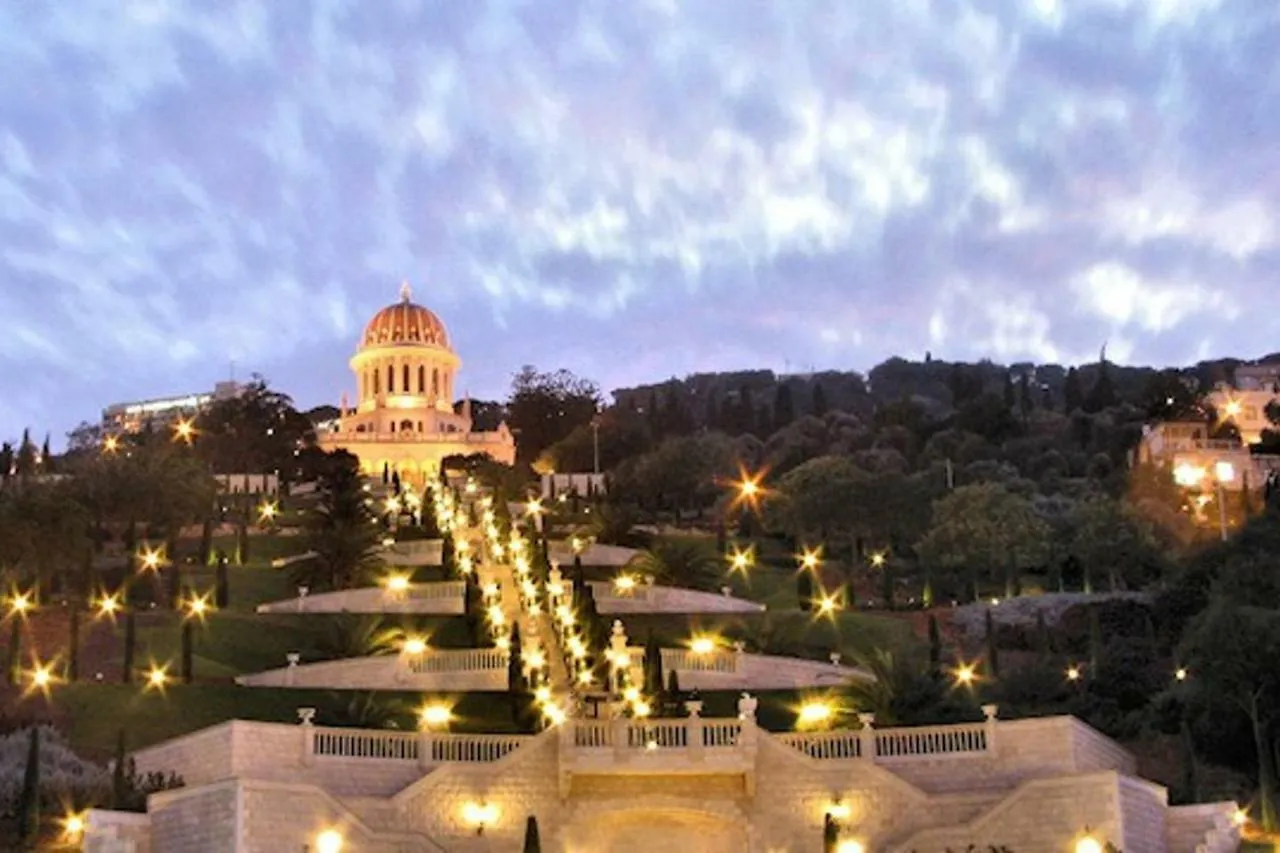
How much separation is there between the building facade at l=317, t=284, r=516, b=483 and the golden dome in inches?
2.7

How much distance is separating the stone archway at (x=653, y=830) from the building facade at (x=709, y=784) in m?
0.03

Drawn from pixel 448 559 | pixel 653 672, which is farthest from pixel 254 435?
pixel 653 672

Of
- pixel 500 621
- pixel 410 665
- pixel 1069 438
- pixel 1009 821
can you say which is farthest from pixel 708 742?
pixel 1069 438

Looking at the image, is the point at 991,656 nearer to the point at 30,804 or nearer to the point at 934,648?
the point at 934,648

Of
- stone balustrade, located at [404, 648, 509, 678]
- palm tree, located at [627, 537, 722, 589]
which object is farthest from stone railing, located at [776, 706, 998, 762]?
palm tree, located at [627, 537, 722, 589]

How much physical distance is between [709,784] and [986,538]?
125 ft

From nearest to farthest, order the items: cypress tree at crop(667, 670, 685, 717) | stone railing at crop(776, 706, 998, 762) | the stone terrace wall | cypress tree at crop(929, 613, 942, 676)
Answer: the stone terrace wall → stone railing at crop(776, 706, 998, 762) → cypress tree at crop(667, 670, 685, 717) → cypress tree at crop(929, 613, 942, 676)

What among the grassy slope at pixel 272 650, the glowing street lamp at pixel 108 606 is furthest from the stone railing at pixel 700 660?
the glowing street lamp at pixel 108 606

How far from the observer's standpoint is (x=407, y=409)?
130750 millimetres

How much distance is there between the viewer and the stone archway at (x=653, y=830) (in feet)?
127

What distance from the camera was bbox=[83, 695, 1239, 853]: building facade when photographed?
3653 centimetres

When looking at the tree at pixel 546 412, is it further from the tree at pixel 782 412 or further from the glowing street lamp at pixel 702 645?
the glowing street lamp at pixel 702 645

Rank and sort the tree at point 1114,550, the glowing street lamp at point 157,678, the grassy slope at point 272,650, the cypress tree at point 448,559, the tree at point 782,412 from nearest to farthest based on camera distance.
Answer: the grassy slope at point 272,650
the glowing street lamp at point 157,678
the cypress tree at point 448,559
the tree at point 1114,550
the tree at point 782,412

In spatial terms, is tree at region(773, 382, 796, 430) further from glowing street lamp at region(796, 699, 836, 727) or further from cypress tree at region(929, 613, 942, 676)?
glowing street lamp at region(796, 699, 836, 727)
